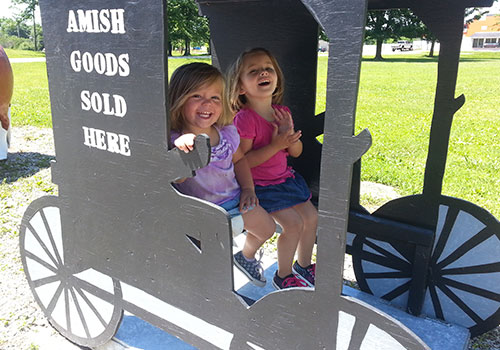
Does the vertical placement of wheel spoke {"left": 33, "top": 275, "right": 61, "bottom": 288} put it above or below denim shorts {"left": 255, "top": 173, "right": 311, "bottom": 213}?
below

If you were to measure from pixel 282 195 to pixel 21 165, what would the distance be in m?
4.63

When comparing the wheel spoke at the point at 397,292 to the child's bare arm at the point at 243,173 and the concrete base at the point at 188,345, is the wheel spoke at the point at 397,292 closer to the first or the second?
the concrete base at the point at 188,345

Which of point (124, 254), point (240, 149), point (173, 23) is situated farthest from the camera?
point (173, 23)

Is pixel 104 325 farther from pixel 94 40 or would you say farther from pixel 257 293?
pixel 94 40

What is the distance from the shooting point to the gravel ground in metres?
2.64

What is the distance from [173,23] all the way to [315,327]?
18.1 meters

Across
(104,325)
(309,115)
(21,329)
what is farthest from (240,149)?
(21,329)

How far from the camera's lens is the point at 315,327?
5.38ft

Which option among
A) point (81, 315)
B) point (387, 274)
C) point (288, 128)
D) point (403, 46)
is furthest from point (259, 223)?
point (403, 46)

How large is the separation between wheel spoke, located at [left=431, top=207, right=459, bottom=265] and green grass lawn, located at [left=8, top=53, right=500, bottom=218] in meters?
2.01

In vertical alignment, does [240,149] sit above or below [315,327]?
above

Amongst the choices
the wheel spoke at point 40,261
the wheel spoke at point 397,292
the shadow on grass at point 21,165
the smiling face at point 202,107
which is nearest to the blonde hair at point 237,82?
the smiling face at point 202,107

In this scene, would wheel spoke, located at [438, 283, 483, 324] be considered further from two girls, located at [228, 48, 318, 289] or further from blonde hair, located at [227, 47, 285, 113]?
blonde hair, located at [227, 47, 285, 113]

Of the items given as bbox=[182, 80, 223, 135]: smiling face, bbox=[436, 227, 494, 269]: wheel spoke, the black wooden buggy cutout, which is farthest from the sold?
bbox=[436, 227, 494, 269]: wheel spoke
